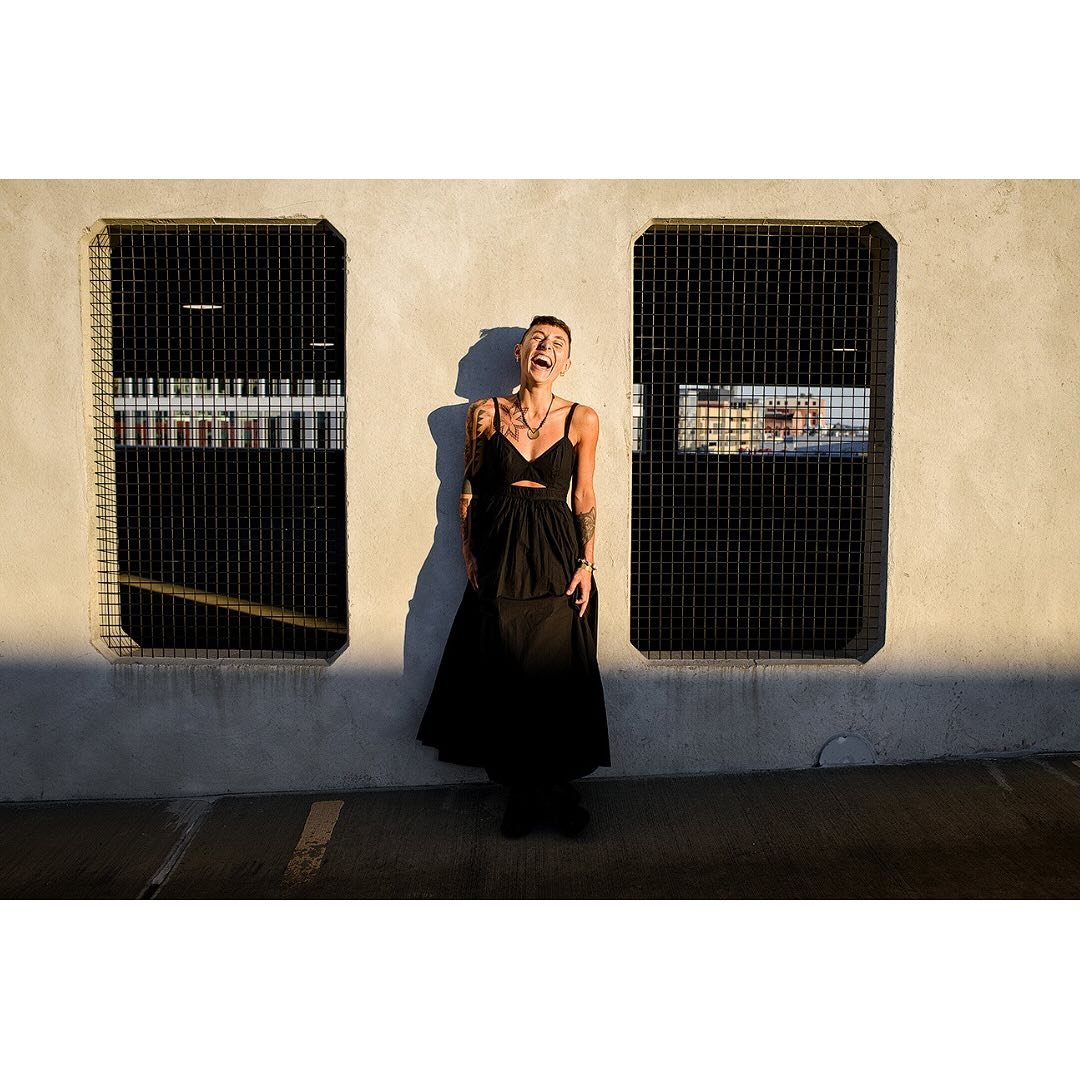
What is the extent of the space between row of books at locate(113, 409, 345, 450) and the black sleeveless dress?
1.07 meters

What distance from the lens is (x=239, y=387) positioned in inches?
201

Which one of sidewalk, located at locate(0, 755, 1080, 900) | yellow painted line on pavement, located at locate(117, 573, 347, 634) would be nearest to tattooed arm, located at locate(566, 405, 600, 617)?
sidewalk, located at locate(0, 755, 1080, 900)

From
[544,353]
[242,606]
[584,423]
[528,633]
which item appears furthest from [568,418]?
[242,606]

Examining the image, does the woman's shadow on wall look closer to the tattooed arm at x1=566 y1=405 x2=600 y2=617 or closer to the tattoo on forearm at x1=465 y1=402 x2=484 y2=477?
the tattoo on forearm at x1=465 y1=402 x2=484 y2=477

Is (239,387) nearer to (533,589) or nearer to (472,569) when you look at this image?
(472,569)

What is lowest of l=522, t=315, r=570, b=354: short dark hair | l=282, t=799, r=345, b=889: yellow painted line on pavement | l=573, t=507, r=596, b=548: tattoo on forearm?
l=282, t=799, r=345, b=889: yellow painted line on pavement

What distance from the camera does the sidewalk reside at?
391 cm

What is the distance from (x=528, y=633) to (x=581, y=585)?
324mm

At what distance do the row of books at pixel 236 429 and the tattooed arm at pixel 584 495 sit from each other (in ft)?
4.35

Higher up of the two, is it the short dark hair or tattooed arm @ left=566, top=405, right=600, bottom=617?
the short dark hair

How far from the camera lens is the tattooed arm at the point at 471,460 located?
441 centimetres

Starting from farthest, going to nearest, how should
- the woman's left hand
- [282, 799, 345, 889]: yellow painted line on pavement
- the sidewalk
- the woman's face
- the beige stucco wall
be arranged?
the beige stucco wall, the woman's left hand, the woman's face, [282, 799, 345, 889]: yellow painted line on pavement, the sidewalk

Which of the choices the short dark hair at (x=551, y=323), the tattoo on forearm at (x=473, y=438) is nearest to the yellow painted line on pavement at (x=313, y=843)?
the tattoo on forearm at (x=473, y=438)

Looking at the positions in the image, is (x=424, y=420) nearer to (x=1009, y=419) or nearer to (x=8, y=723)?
(x=8, y=723)
